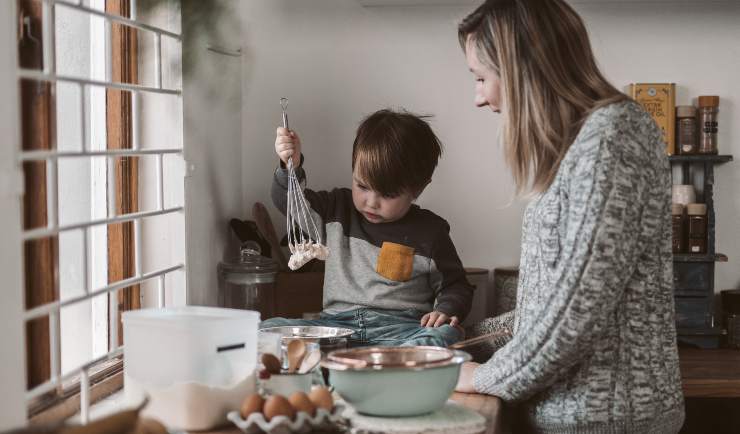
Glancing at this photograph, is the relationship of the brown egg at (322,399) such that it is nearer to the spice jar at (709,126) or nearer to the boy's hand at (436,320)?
the boy's hand at (436,320)

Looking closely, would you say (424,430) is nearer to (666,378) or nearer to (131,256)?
(666,378)

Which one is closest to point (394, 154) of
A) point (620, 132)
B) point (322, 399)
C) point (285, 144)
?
point (285, 144)

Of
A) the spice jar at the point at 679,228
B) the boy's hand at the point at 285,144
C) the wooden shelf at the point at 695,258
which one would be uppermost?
the boy's hand at the point at 285,144

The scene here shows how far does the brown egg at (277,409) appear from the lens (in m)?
1.14

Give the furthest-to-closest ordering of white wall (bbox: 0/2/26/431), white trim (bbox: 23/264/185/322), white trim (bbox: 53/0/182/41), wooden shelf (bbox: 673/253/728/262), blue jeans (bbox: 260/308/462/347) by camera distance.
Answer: wooden shelf (bbox: 673/253/728/262), blue jeans (bbox: 260/308/462/347), white trim (bbox: 53/0/182/41), white trim (bbox: 23/264/185/322), white wall (bbox: 0/2/26/431)

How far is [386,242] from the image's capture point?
6.54ft

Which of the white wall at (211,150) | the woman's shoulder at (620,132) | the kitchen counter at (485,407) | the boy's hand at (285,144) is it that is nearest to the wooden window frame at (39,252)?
the kitchen counter at (485,407)

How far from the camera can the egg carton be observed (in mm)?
1125

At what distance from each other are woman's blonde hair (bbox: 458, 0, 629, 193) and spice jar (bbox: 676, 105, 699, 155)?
971mm

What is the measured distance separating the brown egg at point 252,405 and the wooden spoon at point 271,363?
4.9 inches

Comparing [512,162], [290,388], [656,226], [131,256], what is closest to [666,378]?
[656,226]

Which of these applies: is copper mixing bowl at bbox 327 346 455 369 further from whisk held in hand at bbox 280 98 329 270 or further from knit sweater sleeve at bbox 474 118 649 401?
whisk held in hand at bbox 280 98 329 270

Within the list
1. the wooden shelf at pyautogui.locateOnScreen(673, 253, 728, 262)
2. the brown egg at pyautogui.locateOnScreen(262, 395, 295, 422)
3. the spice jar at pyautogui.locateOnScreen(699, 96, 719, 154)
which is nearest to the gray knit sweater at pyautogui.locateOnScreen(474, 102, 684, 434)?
the brown egg at pyautogui.locateOnScreen(262, 395, 295, 422)

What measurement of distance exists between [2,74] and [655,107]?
1716 millimetres
